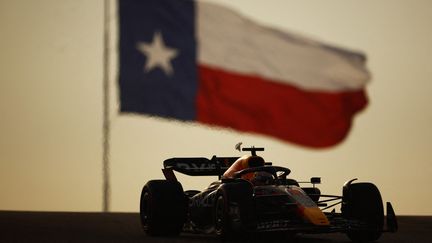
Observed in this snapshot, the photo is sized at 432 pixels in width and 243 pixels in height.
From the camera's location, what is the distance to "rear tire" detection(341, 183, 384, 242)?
52.9ft

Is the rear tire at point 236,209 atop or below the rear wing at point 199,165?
below

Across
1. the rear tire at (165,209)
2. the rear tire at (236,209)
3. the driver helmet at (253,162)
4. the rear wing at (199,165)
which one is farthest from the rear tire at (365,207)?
the rear wing at (199,165)

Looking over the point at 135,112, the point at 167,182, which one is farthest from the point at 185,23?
the point at 167,182

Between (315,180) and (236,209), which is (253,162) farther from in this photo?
(236,209)

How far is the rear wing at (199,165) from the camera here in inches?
771

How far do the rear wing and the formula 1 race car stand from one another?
0.02 meters

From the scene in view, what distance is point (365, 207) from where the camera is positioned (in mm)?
16141

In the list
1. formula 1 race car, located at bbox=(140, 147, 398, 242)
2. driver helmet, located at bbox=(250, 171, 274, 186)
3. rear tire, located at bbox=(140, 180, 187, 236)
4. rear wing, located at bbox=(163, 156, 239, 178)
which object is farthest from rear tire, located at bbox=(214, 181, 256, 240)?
rear wing, located at bbox=(163, 156, 239, 178)

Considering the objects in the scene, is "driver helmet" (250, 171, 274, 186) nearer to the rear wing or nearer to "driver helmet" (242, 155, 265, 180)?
"driver helmet" (242, 155, 265, 180)

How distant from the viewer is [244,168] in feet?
58.2

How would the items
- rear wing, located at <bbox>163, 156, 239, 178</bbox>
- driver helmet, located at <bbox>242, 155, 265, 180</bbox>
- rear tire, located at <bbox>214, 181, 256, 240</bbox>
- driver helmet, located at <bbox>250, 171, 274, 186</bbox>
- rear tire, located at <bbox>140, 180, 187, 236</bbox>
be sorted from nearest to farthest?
rear tire, located at <bbox>214, 181, 256, 240</bbox> → driver helmet, located at <bbox>250, 171, 274, 186</bbox> → driver helmet, located at <bbox>242, 155, 265, 180</bbox> → rear tire, located at <bbox>140, 180, 187, 236</bbox> → rear wing, located at <bbox>163, 156, 239, 178</bbox>

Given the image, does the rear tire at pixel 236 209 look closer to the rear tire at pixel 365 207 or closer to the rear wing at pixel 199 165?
the rear tire at pixel 365 207

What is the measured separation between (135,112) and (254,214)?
11341mm

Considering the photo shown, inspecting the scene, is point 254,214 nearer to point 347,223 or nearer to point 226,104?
point 347,223
